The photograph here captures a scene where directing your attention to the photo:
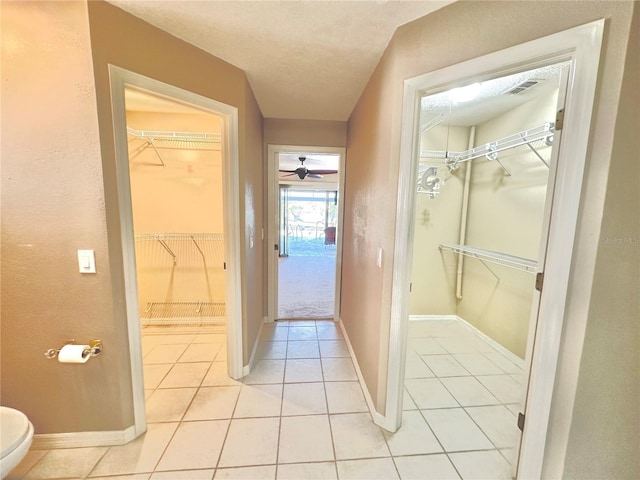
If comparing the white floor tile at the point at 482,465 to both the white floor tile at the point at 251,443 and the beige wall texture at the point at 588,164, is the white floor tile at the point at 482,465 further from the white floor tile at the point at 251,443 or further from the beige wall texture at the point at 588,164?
the white floor tile at the point at 251,443

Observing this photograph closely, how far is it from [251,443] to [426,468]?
973 millimetres

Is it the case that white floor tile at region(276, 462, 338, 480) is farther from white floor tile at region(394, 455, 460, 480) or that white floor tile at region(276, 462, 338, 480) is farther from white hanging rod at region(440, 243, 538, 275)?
white hanging rod at region(440, 243, 538, 275)

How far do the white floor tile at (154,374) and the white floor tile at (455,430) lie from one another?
2.01 meters

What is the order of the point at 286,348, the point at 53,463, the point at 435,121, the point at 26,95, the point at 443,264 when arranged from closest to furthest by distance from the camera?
the point at 26,95
the point at 53,463
the point at 435,121
the point at 286,348
the point at 443,264

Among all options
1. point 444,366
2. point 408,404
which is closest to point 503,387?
point 444,366

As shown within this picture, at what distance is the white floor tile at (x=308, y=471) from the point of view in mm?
1268

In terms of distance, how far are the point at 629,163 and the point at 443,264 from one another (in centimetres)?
227

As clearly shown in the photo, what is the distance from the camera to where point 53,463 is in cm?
131

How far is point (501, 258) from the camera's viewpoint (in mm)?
2178

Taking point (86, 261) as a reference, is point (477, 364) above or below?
below

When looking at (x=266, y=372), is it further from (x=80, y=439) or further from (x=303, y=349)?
(x=80, y=439)

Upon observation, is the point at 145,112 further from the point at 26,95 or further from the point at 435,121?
the point at 435,121

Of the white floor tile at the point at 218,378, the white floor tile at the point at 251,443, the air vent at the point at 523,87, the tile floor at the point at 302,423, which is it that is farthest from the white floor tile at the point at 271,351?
the air vent at the point at 523,87

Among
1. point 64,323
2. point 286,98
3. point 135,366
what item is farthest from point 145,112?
point 135,366
